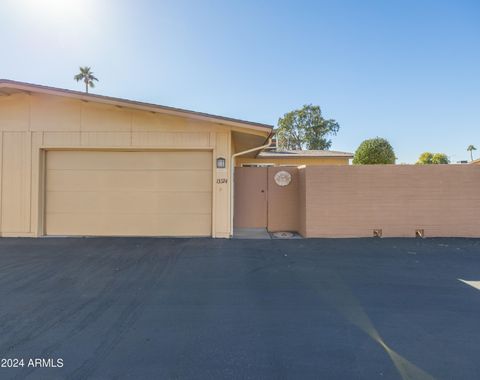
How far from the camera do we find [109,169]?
7.81 metres

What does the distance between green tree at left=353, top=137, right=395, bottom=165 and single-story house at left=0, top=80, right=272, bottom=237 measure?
12.2 m

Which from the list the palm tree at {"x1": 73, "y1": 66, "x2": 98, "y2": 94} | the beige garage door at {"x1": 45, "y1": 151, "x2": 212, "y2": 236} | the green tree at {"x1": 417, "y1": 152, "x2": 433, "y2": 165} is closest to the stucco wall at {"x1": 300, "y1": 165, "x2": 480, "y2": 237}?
the beige garage door at {"x1": 45, "y1": 151, "x2": 212, "y2": 236}

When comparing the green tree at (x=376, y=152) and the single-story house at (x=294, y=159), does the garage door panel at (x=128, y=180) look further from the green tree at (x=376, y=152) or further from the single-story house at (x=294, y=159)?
the green tree at (x=376, y=152)

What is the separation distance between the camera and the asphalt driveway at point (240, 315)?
7.38 feet

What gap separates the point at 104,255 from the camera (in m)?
5.78

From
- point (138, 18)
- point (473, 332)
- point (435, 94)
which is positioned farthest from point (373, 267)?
point (435, 94)

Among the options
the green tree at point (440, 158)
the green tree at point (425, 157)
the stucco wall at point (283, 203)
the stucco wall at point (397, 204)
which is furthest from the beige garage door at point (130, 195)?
the green tree at point (425, 157)

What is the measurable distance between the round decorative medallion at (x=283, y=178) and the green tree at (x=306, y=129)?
24138mm

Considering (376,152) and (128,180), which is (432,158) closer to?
(376,152)

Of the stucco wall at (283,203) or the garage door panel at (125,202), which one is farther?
the stucco wall at (283,203)

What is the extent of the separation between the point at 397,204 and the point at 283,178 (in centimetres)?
329

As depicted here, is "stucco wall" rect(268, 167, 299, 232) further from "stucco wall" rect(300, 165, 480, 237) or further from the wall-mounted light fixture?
the wall-mounted light fixture

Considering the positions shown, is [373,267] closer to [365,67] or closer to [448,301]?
[448,301]

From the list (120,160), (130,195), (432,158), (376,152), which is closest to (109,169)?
(120,160)
